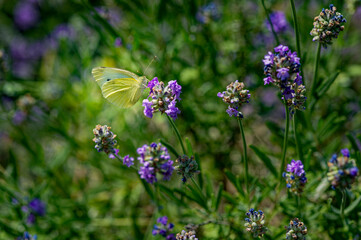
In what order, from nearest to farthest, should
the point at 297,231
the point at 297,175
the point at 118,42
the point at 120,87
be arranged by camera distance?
the point at 297,231 → the point at 297,175 → the point at 120,87 → the point at 118,42

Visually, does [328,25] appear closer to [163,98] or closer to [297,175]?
[297,175]

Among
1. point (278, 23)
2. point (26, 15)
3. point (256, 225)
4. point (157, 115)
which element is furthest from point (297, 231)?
point (26, 15)

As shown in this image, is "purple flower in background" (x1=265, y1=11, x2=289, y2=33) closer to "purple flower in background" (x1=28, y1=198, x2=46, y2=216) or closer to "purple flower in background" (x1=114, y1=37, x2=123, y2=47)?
"purple flower in background" (x1=114, y1=37, x2=123, y2=47)

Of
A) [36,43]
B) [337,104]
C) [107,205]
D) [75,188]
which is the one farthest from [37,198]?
[36,43]

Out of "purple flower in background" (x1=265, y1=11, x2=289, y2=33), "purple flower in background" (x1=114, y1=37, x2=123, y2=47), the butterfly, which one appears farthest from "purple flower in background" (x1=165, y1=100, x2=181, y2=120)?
"purple flower in background" (x1=265, y1=11, x2=289, y2=33)

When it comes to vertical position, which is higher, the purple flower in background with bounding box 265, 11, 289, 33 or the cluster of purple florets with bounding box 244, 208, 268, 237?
the purple flower in background with bounding box 265, 11, 289, 33

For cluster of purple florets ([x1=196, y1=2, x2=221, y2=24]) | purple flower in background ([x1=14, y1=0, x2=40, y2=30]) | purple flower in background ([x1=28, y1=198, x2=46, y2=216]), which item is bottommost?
purple flower in background ([x1=28, y1=198, x2=46, y2=216])

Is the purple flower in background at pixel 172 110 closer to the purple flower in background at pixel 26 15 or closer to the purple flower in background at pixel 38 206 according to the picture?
the purple flower in background at pixel 38 206

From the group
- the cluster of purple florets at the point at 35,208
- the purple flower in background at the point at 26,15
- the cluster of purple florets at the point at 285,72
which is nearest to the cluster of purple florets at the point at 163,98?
the cluster of purple florets at the point at 285,72
